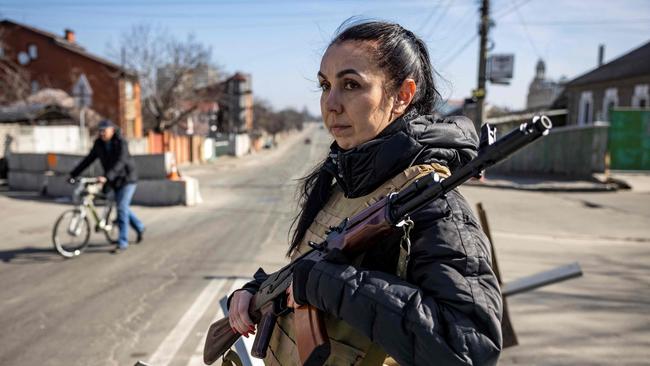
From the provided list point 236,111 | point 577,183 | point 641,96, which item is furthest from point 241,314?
point 236,111

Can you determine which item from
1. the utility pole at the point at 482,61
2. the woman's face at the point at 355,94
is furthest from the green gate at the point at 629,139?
the woman's face at the point at 355,94

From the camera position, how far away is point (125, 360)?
13.5ft

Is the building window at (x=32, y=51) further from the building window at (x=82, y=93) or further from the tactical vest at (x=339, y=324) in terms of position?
the tactical vest at (x=339, y=324)

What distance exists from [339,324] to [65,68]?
42.7 m

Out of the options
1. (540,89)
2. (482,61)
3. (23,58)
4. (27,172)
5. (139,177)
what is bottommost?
(27,172)

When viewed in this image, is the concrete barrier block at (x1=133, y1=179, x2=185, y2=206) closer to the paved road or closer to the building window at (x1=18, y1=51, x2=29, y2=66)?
the paved road

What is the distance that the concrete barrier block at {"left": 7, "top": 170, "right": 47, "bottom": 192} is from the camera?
1411 cm

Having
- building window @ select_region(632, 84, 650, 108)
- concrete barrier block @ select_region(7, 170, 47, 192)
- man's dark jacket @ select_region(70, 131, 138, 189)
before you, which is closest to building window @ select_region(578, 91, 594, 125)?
building window @ select_region(632, 84, 650, 108)

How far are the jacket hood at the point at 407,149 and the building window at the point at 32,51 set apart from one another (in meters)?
44.1

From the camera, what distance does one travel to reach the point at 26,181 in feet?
47.2

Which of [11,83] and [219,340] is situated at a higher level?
[11,83]

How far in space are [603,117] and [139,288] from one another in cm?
3012

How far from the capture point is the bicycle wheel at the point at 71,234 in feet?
24.1

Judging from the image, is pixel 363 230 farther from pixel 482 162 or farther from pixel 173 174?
pixel 173 174
